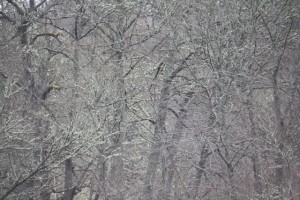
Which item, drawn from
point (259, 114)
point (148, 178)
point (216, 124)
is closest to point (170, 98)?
point (148, 178)

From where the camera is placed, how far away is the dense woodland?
991cm

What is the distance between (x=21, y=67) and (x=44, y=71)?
2.97 ft

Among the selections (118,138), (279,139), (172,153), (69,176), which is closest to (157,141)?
(172,153)

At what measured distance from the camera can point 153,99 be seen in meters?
13.8

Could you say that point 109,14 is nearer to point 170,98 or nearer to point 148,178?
point 170,98

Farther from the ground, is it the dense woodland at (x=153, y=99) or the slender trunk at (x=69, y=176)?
the dense woodland at (x=153, y=99)

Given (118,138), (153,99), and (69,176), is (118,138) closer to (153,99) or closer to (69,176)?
(153,99)

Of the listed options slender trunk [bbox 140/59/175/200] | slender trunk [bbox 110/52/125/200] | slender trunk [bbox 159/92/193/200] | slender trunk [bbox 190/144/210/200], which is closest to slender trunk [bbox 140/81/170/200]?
slender trunk [bbox 140/59/175/200]

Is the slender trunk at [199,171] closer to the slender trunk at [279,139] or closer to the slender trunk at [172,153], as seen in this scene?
the slender trunk at [172,153]

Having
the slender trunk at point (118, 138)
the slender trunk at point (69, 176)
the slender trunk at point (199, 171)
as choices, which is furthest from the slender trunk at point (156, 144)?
the slender trunk at point (69, 176)

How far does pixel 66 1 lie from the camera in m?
13.5

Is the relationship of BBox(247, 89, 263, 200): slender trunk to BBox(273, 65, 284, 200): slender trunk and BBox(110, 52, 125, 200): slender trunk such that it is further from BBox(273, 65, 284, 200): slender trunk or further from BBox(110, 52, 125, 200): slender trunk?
BBox(110, 52, 125, 200): slender trunk

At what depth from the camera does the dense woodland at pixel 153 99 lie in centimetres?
991

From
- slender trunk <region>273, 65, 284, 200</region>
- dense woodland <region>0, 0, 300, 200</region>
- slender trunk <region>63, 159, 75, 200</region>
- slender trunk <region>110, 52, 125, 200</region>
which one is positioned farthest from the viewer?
slender trunk <region>110, 52, 125, 200</region>
